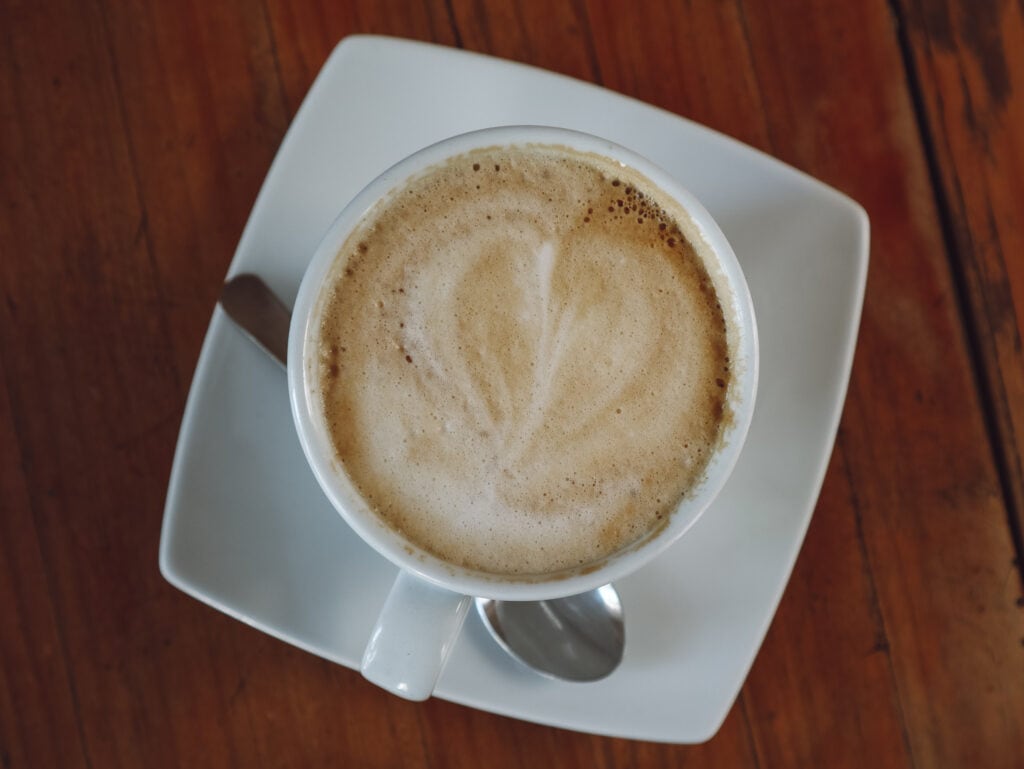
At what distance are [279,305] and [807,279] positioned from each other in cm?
64

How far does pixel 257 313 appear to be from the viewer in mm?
1014

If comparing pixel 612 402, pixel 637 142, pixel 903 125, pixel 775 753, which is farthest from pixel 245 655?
pixel 903 125

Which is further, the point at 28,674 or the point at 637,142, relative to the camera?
the point at 28,674

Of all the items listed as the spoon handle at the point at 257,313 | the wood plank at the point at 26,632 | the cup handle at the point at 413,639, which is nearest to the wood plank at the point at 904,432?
the cup handle at the point at 413,639

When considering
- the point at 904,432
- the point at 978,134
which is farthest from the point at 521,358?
the point at 978,134

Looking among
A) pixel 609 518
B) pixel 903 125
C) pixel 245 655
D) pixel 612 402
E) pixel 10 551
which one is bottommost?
pixel 245 655

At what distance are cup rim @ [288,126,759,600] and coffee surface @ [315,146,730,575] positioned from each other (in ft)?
0.05

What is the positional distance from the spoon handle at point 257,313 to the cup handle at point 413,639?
0.32m

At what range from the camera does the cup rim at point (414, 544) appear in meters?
0.89

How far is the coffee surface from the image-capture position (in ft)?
3.02

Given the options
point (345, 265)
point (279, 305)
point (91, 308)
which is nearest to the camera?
point (345, 265)

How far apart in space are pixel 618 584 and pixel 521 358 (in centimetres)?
34

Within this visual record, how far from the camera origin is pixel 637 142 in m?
1.05

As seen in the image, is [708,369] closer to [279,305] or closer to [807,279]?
[807,279]
